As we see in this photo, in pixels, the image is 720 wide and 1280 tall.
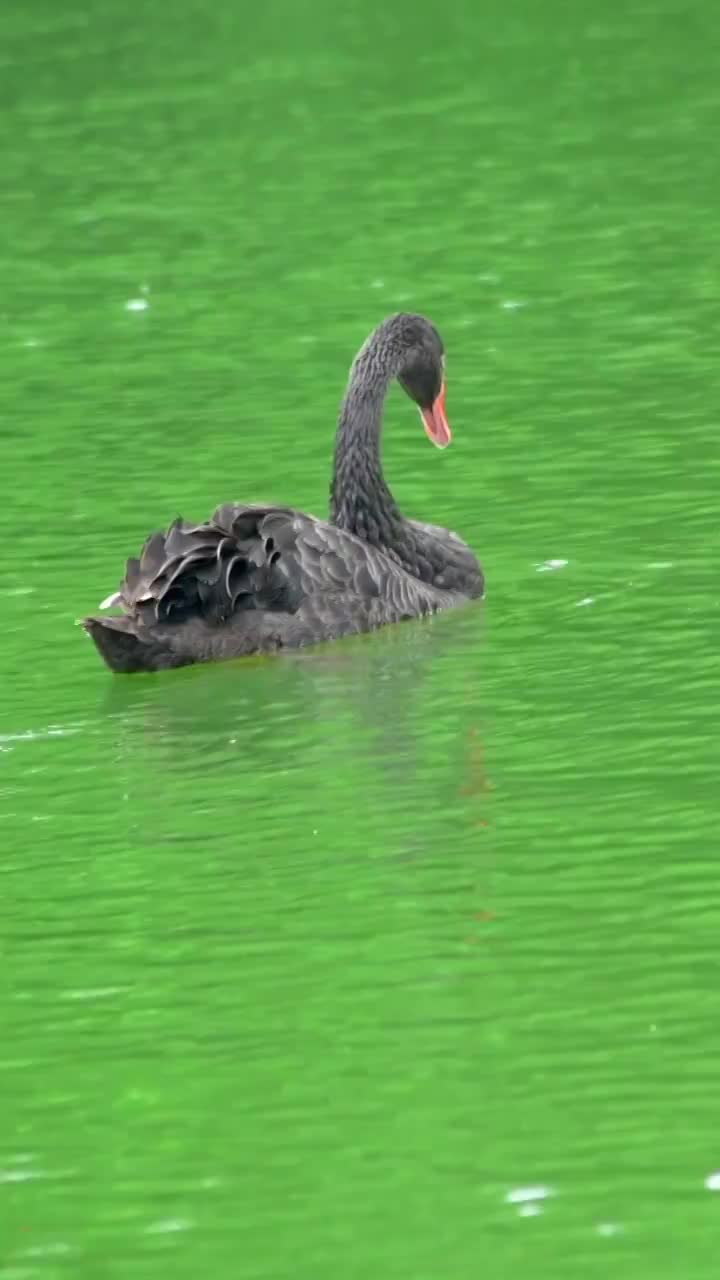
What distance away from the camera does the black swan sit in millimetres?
11828

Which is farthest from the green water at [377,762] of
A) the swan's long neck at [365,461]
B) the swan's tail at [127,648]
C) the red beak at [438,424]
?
the swan's long neck at [365,461]

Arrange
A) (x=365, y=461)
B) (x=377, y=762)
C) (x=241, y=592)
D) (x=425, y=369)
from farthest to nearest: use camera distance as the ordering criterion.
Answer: (x=425, y=369)
(x=365, y=461)
(x=241, y=592)
(x=377, y=762)

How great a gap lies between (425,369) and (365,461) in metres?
0.77

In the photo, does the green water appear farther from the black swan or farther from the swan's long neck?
the swan's long neck

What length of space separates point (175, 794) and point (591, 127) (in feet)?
46.4

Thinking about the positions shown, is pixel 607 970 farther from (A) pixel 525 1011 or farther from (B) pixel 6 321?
(B) pixel 6 321

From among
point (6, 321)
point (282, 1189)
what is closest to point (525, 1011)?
point (282, 1189)

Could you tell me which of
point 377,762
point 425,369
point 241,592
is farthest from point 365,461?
point 377,762

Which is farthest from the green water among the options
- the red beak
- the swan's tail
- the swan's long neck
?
the swan's long neck

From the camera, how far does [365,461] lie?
13.1 meters

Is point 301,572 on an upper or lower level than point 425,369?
lower

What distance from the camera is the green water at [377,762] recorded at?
23.2 ft

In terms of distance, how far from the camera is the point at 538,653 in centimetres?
1177

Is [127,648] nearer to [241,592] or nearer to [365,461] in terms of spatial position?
[241,592]
